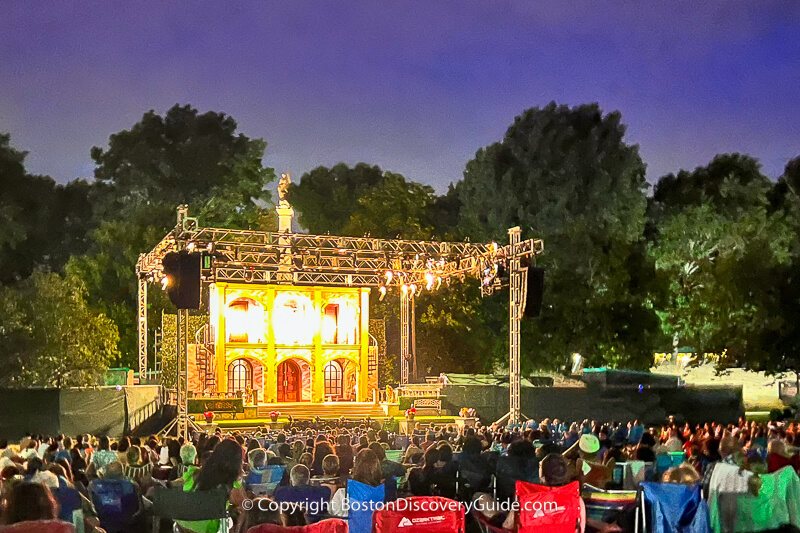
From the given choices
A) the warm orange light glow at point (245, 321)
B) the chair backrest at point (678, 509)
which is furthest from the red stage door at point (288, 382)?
the chair backrest at point (678, 509)

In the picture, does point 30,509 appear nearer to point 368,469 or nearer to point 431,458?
point 368,469

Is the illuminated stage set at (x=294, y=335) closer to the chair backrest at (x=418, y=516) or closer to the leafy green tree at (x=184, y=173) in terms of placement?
the leafy green tree at (x=184, y=173)

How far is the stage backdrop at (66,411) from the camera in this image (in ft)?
81.1

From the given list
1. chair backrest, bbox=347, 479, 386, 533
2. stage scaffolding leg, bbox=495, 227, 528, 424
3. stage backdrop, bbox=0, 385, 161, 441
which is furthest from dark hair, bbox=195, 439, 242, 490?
stage backdrop, bbox=0, 385, 161, 441

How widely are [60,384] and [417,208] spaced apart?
23.8 meters

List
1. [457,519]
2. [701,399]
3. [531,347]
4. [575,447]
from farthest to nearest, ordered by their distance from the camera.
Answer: [531,347] < [701,399] < [575,447] < [457,519]

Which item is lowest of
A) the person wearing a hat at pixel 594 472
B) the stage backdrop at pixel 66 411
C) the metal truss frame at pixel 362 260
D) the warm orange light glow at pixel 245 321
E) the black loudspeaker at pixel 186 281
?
the stage backdrop at pixel 66 411

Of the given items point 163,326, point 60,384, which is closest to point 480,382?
point 163,326

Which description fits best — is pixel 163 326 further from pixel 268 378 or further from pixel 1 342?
pixel 1 342

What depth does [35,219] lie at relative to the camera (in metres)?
52.7

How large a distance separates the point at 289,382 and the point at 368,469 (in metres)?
28.9

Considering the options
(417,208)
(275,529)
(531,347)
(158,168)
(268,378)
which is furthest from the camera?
(158,168)

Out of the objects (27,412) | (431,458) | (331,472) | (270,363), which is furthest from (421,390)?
(331,472)

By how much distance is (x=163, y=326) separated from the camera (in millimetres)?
36406
